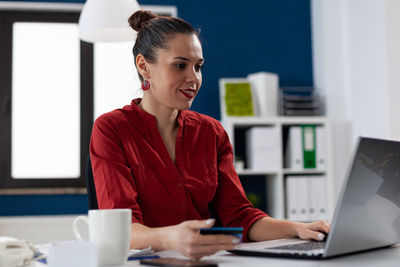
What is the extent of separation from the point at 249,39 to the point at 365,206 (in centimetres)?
292

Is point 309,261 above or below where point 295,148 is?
below

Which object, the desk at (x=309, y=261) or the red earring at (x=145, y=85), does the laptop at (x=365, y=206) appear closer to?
the desk at (x=309, y=261)

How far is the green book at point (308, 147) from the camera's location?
11.1ft

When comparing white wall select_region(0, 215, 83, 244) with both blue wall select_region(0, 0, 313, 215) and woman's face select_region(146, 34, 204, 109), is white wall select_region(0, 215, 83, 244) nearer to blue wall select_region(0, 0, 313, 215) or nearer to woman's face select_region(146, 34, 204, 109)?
blue wall select_region(0, 0, 313, 215)

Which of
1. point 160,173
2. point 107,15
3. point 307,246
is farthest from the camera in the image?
point 107,15

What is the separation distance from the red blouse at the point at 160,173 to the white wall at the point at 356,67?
171 cm

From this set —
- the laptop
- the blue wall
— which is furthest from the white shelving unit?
the laptop

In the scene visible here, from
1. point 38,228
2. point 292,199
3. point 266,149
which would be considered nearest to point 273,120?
point 266,149

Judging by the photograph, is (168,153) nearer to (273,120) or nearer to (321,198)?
(273,120)

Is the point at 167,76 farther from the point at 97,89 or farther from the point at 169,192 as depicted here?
the point at 97,89

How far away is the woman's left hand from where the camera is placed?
4.11ft

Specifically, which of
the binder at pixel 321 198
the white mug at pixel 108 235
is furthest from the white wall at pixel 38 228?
the white mug at pixel 108 235

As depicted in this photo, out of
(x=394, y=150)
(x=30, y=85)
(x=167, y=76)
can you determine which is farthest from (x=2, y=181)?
(x=394, y=150)

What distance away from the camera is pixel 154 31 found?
65.1 inches
